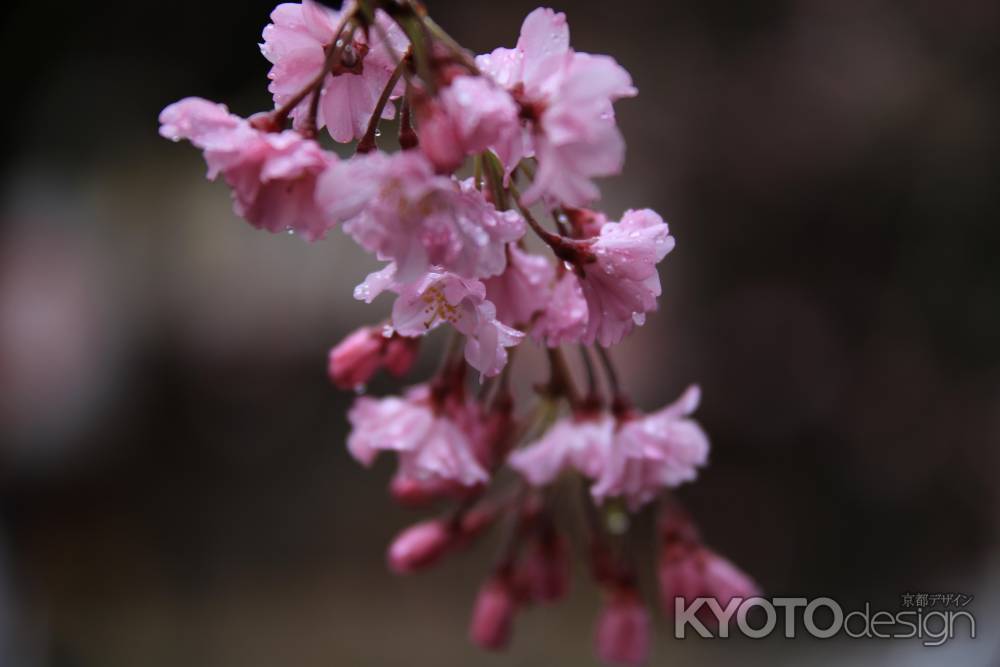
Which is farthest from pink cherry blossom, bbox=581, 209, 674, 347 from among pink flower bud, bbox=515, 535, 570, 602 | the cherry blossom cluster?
pink flower bud, bbox=515, 535, 570, 602

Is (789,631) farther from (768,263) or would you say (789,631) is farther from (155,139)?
(155,139)

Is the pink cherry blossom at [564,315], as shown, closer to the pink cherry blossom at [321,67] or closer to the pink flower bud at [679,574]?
the pink cherry blossom at [321,67]

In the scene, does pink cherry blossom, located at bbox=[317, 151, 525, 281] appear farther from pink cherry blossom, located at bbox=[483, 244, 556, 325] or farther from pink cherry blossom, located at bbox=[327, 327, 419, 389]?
pink cherry blossom, located at bbox=[327, 327, 419, 389]

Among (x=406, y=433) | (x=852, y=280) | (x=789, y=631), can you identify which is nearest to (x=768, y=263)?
(x=852, y=280)

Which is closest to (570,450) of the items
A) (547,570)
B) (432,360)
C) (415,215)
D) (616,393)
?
(616,393)

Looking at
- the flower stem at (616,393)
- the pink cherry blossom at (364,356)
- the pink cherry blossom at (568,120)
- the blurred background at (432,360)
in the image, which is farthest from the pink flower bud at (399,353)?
the blurred background at (432,360)

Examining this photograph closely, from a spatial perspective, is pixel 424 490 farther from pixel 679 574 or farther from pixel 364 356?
pixel 679 574
